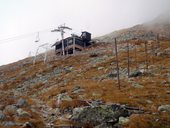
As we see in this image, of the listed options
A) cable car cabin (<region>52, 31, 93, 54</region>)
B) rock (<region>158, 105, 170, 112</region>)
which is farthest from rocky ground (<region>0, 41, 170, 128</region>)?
cable car cabin (<region>52, 31, 93, 54</region>)

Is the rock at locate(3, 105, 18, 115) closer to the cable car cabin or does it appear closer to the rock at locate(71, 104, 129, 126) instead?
the rock at locate(71, 104, 129, 126)

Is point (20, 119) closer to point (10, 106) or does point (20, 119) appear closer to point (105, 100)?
point (10, 106)

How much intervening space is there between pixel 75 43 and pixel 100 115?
9921 centimetres

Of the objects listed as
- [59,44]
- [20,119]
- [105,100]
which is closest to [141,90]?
[105,100]

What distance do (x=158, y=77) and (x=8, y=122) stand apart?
2957 centimetres

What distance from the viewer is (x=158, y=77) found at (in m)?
55.1

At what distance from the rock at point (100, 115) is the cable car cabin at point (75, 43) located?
9261 centimetres

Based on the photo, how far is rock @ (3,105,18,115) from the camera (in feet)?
116

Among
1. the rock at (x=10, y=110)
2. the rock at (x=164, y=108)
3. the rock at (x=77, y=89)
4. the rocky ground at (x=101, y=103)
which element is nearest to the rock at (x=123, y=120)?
the rocky ground at (x=101, y=103)

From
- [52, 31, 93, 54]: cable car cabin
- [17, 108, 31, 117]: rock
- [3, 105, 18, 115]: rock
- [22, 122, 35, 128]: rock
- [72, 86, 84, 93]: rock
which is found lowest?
[22, 122, 35, 128]: rock

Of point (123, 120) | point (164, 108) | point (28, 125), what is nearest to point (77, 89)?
point (164, 108)

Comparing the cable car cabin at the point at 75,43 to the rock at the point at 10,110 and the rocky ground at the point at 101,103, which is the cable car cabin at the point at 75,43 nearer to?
the rocky ground at the point at 101,103

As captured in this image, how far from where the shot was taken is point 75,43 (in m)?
130

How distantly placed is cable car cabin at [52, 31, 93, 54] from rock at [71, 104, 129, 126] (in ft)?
304
